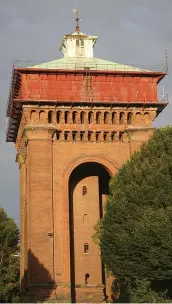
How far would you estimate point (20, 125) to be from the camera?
4638 centimetres

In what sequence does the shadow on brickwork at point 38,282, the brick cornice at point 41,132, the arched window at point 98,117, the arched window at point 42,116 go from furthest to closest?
the arched window at point 98,117, the arched window at point 42,116, the brick cornice at point 41,132, the shadow on brickwork at point 38,282

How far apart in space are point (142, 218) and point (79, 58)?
55.8 ft

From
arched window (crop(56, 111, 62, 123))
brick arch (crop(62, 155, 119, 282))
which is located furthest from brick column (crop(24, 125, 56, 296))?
brick arch (crop(62, 155, 119, 282))

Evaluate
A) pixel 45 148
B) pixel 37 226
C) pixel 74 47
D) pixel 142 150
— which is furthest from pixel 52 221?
pixel 74 47

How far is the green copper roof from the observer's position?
146ft

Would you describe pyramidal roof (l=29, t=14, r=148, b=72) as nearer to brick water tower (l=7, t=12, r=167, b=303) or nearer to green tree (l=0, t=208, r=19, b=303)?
brick water tower (l=7, t=12, r=167, b=303)

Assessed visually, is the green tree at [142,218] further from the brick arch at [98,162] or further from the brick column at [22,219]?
the brick column at [22,219]

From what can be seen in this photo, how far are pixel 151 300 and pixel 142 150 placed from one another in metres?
9.20

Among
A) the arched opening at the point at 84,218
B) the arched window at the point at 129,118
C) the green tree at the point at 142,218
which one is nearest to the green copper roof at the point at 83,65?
the arched window at the point at 129,118

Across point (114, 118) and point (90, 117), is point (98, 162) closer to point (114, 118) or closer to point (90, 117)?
point (90, 117)

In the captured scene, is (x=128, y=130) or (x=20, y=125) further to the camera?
(x=20, y=125)

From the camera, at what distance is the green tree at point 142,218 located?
1341 inches

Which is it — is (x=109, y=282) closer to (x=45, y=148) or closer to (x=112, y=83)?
(x=45, y=148)

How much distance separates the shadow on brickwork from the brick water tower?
0.93 m
